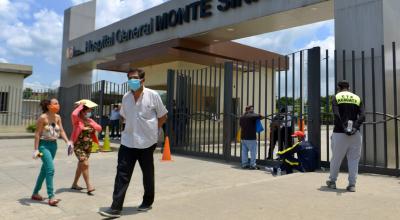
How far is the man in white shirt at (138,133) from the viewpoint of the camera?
15.5 ft

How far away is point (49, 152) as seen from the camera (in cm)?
560

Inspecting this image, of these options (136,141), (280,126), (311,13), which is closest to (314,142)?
(280,126)

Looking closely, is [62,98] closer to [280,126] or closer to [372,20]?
[280,126]

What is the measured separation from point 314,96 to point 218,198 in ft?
14.8

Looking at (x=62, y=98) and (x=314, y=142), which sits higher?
(x=62, y=98)

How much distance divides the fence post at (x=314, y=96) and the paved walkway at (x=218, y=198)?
4.63 feet

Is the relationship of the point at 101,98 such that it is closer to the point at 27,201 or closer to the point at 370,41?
the point at 27,201

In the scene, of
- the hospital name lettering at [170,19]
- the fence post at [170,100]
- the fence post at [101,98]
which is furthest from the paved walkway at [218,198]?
the fence post at [101,98]

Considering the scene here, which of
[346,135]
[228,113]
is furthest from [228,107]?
[346,135]

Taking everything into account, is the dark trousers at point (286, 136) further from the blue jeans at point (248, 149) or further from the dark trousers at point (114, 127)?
the dark trousers at point (114, 127)

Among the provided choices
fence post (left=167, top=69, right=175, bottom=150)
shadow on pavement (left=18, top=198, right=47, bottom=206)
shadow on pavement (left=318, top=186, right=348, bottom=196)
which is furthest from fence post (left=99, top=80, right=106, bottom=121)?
shadow on pavement (left=318, top=186, right=348, bottom=196)

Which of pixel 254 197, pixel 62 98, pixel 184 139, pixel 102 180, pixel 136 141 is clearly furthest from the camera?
pixel 62 98

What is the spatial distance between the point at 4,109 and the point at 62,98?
3934mm

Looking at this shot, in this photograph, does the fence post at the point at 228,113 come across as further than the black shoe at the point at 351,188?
Yes
